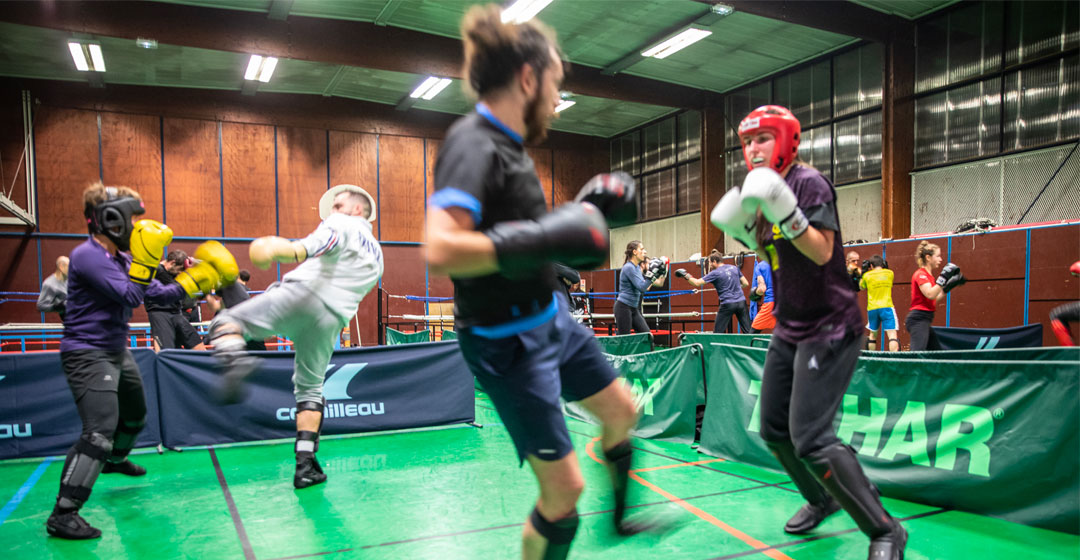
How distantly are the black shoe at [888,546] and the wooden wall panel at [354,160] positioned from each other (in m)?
19.2

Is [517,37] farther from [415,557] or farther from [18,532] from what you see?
[18,532]

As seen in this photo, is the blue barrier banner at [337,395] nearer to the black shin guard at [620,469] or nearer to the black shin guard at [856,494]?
the black shin guard at [620,469]

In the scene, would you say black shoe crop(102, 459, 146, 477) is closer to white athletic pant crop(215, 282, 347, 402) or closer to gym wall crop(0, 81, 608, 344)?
white athletic pant crop(215, 282, 347, 402)

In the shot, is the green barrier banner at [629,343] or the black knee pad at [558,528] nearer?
the black knee pad at [558,528]

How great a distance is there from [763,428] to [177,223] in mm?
19295

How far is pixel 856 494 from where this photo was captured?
91.7 inches

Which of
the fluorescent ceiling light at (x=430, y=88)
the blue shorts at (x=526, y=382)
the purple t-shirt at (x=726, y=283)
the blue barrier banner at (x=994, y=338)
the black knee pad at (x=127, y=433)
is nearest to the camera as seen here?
the blue shorts at (x=526, y=382)

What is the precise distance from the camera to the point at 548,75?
5.71ft

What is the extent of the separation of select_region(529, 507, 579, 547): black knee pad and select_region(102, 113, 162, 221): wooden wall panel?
19.1 metres

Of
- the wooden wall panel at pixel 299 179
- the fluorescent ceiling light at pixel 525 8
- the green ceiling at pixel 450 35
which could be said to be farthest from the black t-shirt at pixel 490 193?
the wooden wall panel at pixel 299 179

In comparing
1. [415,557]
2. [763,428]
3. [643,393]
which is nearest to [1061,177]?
[643,393]

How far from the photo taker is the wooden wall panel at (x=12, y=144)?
16.4m

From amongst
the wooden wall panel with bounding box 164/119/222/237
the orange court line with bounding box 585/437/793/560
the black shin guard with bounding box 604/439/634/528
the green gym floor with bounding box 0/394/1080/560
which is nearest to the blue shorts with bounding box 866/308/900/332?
the green gym floor with bounding box 0/394/1080/560

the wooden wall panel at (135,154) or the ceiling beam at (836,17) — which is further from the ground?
the ceiling beam at (836,17)
